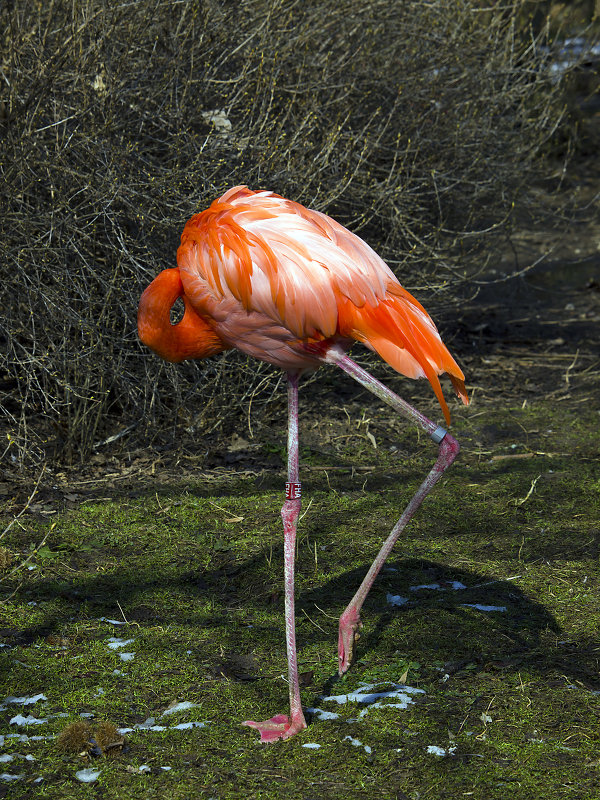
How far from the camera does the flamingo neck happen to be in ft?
11.1

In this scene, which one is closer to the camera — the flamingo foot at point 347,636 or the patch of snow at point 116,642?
the flamingo foot at point 347,636

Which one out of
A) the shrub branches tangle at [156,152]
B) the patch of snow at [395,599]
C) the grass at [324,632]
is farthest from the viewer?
the shrub branches tangle at [156,152]

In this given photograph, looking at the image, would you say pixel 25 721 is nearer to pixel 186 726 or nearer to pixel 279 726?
pixel 186 726

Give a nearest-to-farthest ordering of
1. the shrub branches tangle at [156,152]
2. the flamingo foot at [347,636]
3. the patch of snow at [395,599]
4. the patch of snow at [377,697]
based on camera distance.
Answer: the patch of snow at [377,697]
the flamingo foot at [347,636]
the patch of snow at [395,599]
the shrub branches tangle at [156,152]

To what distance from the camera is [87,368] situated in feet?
15.5

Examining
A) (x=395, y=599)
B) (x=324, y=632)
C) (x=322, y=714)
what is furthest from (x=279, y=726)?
(x=395, y=599)

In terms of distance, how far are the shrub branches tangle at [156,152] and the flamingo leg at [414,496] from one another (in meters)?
1.74

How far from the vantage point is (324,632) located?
3.49 meters

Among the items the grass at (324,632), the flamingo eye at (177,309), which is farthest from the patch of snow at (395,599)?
the flamingo eye at (177,309)

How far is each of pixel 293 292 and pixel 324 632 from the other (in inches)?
51.5

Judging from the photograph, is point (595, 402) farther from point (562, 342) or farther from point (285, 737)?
point (285, 737)

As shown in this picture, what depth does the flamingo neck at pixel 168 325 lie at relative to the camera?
337cm

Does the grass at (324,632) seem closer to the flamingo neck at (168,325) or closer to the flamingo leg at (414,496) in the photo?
the flamingo leg at (414,496)

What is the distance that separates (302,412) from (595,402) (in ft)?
6.36
